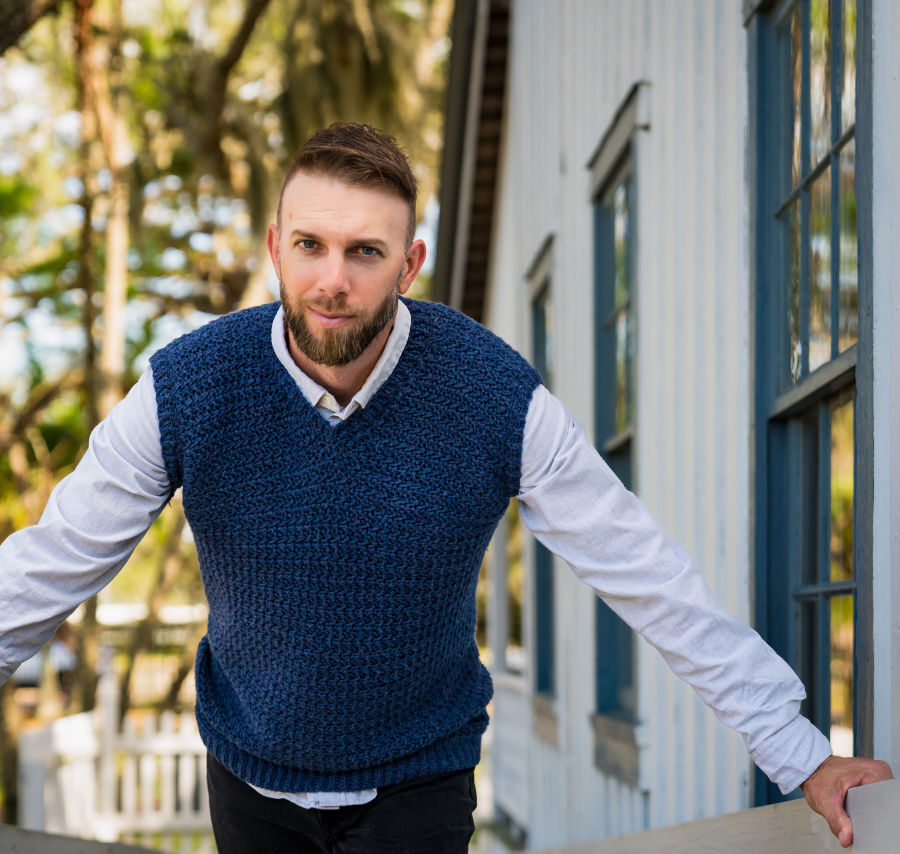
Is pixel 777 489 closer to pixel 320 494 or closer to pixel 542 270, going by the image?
pixel 320 494

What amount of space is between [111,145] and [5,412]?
260 inches

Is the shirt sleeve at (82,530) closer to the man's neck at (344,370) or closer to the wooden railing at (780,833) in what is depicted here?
the man's neck at (344,370)

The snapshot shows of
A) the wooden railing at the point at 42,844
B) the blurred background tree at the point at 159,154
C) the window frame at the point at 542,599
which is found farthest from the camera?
the blurred background tree at the point at 159,154

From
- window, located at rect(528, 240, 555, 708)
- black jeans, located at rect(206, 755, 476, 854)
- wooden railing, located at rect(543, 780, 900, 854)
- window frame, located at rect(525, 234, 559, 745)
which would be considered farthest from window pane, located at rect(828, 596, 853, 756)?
window, located at rect(528, 240, 555, 708)

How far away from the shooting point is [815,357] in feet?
8.94

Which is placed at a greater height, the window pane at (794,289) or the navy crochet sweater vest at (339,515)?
the window pane at (794,289)

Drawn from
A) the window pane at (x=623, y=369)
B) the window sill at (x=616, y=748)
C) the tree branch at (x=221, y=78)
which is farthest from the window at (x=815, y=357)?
the tree branch at (x=221, y=78)

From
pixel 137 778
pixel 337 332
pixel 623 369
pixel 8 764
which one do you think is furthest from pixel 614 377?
pixel 8 764

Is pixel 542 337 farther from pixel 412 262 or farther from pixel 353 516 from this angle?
pixel 353 516

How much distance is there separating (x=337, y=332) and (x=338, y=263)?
0.12 m

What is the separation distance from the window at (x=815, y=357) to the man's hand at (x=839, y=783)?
0.30m

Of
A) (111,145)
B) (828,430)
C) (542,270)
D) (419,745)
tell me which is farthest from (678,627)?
(111,145)

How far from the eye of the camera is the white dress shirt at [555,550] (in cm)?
200

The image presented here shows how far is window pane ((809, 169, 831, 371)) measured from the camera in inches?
104
